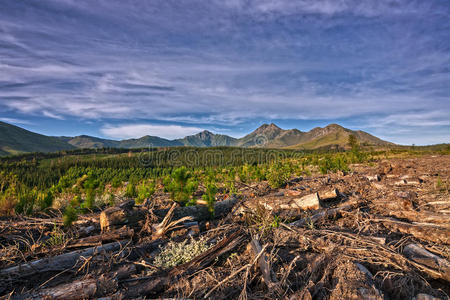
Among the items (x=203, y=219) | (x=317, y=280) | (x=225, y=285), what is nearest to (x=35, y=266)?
(x=225, y=285)

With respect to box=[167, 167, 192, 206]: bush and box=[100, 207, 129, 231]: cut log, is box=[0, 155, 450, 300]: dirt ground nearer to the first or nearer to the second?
box=[100, 207, 129, 231]: cut log

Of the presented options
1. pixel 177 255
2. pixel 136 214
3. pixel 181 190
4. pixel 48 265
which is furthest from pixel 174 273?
pixel 181 190

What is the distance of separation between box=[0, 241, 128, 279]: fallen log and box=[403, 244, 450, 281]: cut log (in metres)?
5.49

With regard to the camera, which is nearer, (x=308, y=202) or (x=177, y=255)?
(x=177, y=255)

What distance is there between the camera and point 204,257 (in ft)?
12.1

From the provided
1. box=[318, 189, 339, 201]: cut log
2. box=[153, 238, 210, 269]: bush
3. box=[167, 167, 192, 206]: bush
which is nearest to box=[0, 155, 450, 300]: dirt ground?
box=[153, 238, 210, 269]: bush

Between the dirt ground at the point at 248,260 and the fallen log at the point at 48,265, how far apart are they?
0.05 ft

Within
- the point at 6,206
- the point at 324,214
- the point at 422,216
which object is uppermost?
the point at 422,216

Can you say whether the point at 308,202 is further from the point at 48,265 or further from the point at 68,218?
the point at 68,218

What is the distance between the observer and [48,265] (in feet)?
11.8

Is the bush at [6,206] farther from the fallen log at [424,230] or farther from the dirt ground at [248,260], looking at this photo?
the fallen log at [424,230]

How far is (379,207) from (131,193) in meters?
12.7

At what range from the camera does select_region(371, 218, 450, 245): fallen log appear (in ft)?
13.1

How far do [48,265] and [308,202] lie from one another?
20.7ft
